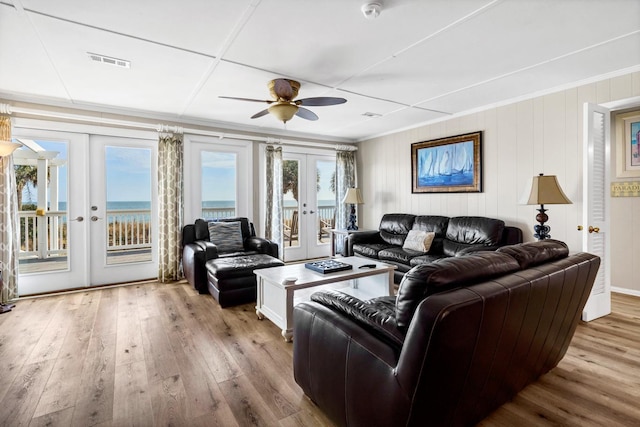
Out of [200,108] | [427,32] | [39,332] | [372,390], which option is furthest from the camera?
[200,108]

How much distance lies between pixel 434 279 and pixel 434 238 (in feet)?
11.1

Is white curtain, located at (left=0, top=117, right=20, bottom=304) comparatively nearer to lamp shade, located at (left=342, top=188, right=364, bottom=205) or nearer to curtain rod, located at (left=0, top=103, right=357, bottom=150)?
curtain rod, located at (left=0, top=103, right=357, bottom=150)

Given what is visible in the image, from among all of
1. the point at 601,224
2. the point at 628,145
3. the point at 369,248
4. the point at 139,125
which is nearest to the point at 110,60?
the point at 139,125

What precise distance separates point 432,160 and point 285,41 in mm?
3308

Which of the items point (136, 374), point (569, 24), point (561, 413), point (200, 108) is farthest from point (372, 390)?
point (200, 108)

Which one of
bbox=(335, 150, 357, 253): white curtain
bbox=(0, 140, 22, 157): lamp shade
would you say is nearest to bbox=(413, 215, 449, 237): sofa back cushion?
bbox=(335, 150, 357, 253): white curtain

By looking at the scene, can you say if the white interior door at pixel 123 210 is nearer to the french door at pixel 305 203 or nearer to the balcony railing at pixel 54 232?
the balcony railing at pixel 54 232

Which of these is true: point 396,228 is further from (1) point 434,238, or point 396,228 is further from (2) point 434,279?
(2) point 434,279

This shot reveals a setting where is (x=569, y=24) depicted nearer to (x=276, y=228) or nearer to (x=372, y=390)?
(x=372, y=390)

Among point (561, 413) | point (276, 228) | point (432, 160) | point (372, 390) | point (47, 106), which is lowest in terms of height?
point (561, 413)

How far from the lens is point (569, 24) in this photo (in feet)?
7.54

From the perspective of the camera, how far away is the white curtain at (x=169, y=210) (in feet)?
14.9

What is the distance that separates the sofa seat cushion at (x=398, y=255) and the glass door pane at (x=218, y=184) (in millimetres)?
2594

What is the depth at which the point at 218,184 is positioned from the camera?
517 centimetres
